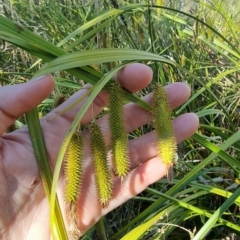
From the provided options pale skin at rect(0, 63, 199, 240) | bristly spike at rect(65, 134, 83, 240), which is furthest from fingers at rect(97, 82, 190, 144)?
bristly spike at rect(65, 134, 83, 240)

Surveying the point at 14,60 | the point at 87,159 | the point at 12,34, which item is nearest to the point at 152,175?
Result: the point at 87,159

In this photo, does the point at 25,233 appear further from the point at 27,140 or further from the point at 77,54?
the point at 77,54

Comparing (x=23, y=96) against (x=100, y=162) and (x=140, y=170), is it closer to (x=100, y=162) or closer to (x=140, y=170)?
(x=100, y=162)

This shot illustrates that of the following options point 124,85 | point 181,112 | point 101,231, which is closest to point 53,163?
point 101,231

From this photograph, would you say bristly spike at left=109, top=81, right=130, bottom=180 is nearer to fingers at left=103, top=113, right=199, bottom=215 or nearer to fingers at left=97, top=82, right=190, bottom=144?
fingers at left=97, top=82, right=190, bottom=144

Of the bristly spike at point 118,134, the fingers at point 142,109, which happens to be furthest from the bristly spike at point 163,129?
the fingers at point 142,109

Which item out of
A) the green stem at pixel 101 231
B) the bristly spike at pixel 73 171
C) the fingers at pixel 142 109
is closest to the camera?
the bristly spike at pixel 73 171

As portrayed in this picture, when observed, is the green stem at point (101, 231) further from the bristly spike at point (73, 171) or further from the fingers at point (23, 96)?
the fingers at point (23, 96)
